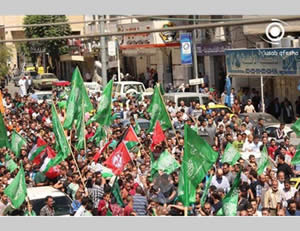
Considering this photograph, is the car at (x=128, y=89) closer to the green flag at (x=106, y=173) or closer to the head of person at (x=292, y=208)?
the green flag at (x=106, y=173)

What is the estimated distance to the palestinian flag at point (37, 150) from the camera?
17795 millimetres

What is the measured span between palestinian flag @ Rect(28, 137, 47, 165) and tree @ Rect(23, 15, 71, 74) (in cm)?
3498

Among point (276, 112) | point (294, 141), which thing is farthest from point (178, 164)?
point (276, 112)

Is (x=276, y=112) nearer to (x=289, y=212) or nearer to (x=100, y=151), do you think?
Answer: (x=100, y=151)

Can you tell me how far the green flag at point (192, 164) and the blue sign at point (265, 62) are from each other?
42.5 ft

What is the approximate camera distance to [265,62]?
1082 inches

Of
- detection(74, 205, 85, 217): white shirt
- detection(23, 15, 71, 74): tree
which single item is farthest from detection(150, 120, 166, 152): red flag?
detection(23, 15, 71, 74): tree

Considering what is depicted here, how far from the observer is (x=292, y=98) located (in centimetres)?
2989

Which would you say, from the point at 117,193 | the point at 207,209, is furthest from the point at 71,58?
the point at 207,209

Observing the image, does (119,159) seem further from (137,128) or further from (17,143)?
(137,128)

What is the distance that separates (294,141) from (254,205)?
753 cm

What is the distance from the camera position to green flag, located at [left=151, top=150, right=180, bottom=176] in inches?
600

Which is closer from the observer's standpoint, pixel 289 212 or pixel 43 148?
pixel 289 212

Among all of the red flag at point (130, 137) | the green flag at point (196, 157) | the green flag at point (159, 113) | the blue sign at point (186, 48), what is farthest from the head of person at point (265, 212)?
the blue sign at point (186, 48)
